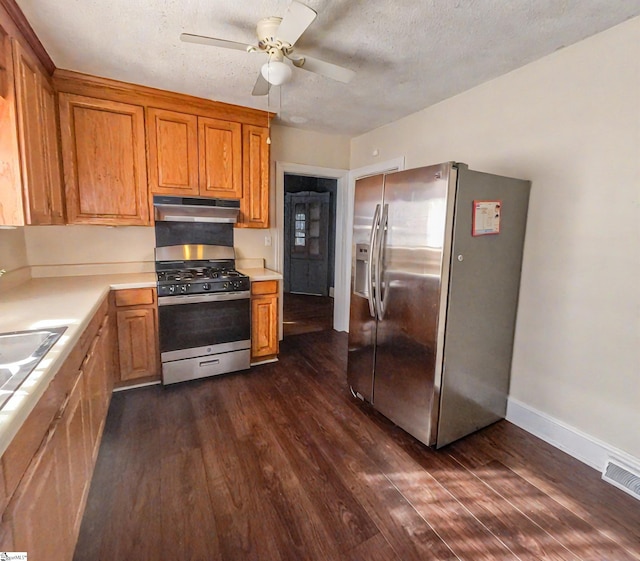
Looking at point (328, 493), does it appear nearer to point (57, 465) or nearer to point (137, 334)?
point (57, 465)

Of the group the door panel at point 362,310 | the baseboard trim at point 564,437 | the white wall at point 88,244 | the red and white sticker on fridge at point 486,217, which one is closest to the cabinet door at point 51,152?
the white wall at point 88,244

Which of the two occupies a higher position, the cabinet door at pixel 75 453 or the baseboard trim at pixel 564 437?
the cabinet door at pixel 75 453

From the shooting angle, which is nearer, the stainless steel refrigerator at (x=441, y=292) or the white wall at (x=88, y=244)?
the stainless steel refrigerator at (x=441, y=292)

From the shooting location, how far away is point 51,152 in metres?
2.26

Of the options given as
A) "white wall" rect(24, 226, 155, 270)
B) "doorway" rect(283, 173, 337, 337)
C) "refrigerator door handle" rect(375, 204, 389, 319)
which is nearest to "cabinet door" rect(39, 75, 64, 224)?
"white wall" rect(24, 226, 155, 270)

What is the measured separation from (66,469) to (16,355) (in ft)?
1.49

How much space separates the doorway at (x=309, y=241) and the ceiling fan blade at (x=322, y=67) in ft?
13.2

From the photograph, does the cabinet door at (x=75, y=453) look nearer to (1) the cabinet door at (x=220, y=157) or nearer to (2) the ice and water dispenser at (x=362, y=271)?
(2) the ice and water dispenser at (x=362, y=271)

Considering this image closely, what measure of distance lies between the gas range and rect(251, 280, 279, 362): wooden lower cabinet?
19 centimetres

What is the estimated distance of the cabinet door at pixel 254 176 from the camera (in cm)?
315

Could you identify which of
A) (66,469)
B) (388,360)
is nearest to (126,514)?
(66,469)

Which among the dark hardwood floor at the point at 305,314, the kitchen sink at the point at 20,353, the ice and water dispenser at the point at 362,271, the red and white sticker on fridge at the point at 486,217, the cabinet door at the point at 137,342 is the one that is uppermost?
the red and white sticker on fridge at the point at 486,217

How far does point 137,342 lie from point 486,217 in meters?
2.72

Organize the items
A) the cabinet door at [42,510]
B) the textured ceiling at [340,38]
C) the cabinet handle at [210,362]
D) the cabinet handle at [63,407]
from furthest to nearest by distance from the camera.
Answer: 1. the cabinet handle at [210,362]
2. the textured ceiling at [340,38]
3. the cabinet handle at [63,407]
4. the cabinet door at [42,510]
